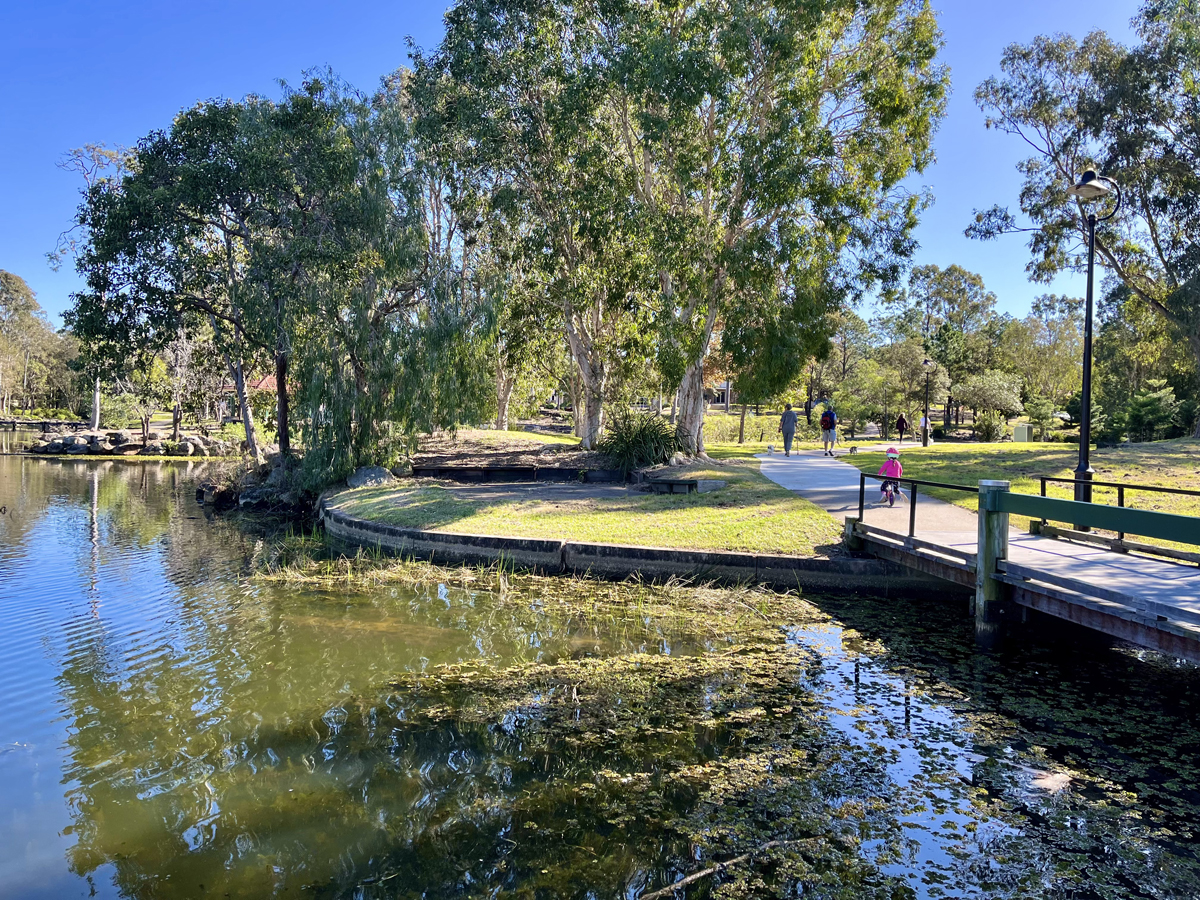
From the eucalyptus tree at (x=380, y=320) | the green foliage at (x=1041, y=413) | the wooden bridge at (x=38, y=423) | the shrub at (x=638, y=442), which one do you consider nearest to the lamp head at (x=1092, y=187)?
the shrub at (x=638, y=442)

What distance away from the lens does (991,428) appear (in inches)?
1626

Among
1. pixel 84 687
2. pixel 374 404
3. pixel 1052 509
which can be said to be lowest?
pixel 84 687

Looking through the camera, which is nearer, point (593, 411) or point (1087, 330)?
point (1087, 330)

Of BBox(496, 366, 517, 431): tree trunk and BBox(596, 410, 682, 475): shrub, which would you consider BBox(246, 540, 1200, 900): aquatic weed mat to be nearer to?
BBox(596, 410, 682, 475): shrub

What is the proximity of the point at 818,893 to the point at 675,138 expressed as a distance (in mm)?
17450

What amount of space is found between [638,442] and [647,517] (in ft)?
19.6

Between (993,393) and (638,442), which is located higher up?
(993,393)

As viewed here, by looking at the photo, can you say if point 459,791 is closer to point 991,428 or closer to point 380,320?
point 380,320

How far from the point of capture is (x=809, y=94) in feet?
58.1

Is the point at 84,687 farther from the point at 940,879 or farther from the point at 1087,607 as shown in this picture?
the point at 1087,607

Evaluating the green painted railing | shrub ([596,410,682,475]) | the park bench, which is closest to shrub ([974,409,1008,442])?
shrub ([596,410,682,475])

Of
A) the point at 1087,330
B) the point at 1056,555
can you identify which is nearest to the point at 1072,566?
the point at 1056,555

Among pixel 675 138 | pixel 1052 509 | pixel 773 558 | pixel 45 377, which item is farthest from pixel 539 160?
pixel 45 377

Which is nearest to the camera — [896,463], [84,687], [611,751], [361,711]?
[611,751]
